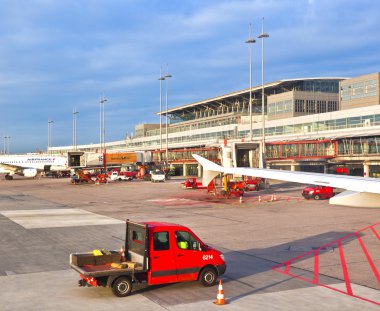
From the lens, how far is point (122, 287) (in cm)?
1507

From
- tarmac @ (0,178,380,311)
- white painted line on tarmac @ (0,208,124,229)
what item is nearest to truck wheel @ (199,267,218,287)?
tarmac @ (0,178,380,311)

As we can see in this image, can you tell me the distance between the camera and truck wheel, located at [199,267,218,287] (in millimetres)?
16328

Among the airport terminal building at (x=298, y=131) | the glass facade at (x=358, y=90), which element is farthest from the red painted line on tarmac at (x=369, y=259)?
the glass facade at (x=358, y=90)

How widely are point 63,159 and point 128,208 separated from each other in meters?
67.3

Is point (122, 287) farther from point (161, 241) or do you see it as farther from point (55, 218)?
point (55, 218)

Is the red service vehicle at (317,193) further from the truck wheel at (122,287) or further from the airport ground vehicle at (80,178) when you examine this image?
the airport ground vehicle at (80,178)

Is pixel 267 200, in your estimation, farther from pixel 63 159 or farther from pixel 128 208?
pixel 63 159

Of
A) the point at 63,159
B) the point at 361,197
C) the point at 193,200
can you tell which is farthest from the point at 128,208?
the point at 63,159

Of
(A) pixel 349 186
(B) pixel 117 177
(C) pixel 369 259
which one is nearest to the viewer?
(A) pixel 349 186

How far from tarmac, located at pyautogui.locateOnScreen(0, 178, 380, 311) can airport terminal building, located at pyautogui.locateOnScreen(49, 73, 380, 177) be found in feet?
58.8

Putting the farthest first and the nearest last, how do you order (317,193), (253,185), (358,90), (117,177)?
(358,90) < (117,177) < (253,185) < (317,193)

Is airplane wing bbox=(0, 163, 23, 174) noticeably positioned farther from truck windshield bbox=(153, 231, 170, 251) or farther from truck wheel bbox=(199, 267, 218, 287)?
truck wheel bbox=(199, 267, 218, 287)

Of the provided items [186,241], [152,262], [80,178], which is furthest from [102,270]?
[80,178]

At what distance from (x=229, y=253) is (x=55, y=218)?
696 inches
